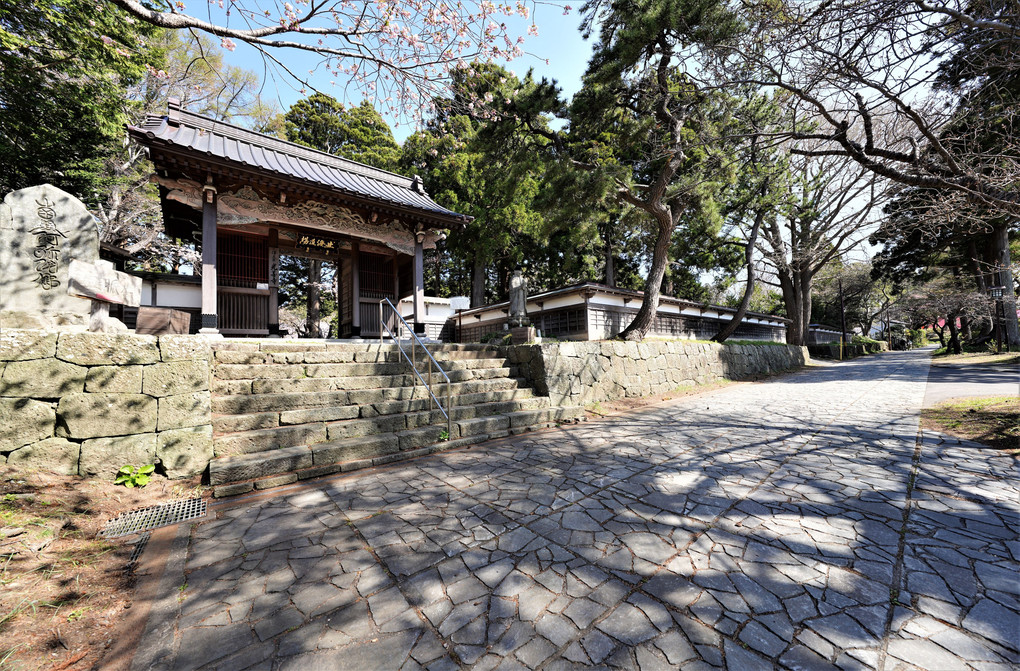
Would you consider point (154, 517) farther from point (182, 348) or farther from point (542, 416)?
point (542, 416)

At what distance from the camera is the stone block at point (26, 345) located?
10.5 feet

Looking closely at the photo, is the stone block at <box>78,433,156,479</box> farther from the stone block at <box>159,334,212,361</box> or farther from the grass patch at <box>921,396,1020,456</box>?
the grass patch at <box>921,396,1020,456</box>

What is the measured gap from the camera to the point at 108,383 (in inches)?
141

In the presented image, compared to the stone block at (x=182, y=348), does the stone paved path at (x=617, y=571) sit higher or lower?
lower

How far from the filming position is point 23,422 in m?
3.22

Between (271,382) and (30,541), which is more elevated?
(271,382)

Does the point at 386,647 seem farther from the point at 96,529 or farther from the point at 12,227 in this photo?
the point at 12,227

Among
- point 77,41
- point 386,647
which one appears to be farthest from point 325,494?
point 77,41

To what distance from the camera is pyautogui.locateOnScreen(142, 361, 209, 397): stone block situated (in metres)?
3.80

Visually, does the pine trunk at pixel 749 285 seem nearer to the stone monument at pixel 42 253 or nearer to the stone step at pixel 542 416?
the stone step at pixel 542 416

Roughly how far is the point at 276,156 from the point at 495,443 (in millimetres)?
8940

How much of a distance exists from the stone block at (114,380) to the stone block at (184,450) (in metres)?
0.56

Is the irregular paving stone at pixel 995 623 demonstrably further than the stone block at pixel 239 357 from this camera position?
No

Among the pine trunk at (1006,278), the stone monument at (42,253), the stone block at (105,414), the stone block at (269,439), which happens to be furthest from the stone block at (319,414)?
the pine trunk at (1006,278)
